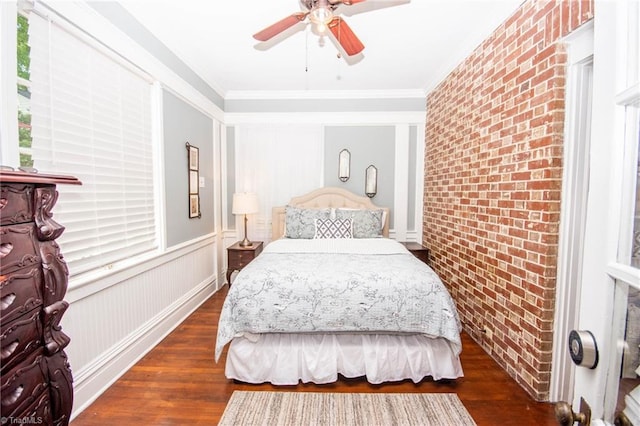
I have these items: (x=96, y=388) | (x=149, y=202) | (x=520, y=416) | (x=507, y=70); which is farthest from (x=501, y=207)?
(x=96, y=388)

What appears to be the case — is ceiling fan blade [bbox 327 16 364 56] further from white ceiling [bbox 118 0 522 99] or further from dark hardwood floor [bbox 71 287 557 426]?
dark hardwood floor [bbox 71 287 557 426]

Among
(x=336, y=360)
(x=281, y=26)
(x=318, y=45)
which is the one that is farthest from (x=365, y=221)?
(x=281, y=26)

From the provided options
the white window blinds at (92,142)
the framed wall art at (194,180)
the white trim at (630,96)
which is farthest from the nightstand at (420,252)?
the white trim at (630,96)

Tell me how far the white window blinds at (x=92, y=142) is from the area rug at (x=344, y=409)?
1352mm

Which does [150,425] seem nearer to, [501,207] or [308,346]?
[308,346]

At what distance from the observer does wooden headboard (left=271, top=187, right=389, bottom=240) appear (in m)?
3.97

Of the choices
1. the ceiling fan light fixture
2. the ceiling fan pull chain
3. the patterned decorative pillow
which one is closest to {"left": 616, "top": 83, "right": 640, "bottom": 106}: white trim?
the ceiling fan light fixture

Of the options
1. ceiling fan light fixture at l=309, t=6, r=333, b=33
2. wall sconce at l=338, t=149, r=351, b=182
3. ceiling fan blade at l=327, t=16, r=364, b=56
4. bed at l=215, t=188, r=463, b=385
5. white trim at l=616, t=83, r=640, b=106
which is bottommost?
bed at l=215, t=188, r=463, b=385

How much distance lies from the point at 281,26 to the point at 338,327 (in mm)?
2002

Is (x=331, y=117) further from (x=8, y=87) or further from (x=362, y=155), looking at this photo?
(x=8, y=87)

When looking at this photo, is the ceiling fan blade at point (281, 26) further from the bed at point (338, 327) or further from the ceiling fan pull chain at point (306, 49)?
the bed at point (338, 327)

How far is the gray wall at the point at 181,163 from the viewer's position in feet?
9.11

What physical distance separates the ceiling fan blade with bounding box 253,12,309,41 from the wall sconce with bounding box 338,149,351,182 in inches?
87.8

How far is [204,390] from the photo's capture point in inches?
78.5
